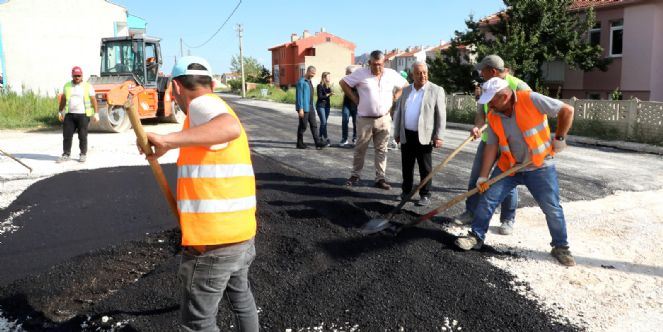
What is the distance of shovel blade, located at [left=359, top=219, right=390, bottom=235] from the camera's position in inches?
175

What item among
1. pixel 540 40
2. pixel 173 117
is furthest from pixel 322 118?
pixel 540 40

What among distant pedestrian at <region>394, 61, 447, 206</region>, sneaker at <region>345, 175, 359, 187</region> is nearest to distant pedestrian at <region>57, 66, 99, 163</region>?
sneaker at <region>345, 175, 359, 187</region>

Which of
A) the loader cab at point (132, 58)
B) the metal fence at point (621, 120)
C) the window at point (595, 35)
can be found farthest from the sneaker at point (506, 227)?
the window at point (595, 35)

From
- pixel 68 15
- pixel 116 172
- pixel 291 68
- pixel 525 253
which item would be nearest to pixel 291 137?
pixel 116 172

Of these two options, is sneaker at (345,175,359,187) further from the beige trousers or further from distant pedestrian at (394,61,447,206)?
distant pedestrian at (394,61,447,206)

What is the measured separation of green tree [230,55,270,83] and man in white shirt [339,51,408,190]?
196 ft

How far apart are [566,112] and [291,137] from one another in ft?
29.0

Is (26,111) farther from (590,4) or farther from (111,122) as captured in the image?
(590,4)

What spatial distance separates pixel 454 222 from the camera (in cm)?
486

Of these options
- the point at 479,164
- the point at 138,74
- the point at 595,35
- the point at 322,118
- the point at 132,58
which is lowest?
the point at 479,164

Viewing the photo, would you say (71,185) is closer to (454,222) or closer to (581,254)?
(454,222)

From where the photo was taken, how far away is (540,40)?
16.6m

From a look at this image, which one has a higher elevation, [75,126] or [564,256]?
[75,126]

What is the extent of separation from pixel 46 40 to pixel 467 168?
76.4 feet
